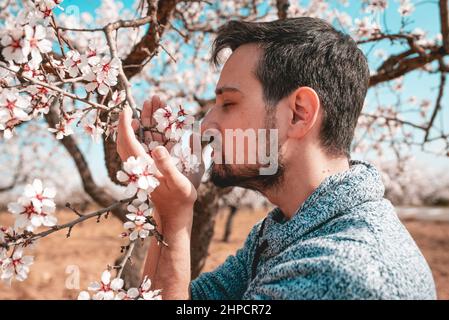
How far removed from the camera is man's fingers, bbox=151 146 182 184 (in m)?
1.24

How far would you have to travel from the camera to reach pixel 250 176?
1.53 m

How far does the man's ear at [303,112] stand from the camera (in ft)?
4.82

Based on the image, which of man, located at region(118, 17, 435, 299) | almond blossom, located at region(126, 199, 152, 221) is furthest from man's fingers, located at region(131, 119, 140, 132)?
almond blossom, located at region(126, 199, 152, 221)

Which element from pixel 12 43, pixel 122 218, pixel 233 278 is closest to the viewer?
pixel 12 43

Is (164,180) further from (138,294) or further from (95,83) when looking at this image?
(95,83)

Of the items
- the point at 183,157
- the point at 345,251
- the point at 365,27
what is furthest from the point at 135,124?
the point at 365,27

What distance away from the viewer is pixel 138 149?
127cm

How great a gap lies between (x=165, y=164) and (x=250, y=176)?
40 centimetres

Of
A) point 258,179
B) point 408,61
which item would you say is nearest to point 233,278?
point 258,179

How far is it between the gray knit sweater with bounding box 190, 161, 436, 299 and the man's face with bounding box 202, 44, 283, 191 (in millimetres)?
227

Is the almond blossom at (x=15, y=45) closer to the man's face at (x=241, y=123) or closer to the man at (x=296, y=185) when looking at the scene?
the man at (x=296, y=185)

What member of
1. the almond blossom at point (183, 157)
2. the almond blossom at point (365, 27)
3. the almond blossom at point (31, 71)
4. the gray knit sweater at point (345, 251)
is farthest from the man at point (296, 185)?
the almond blossom at point (365, 27)
